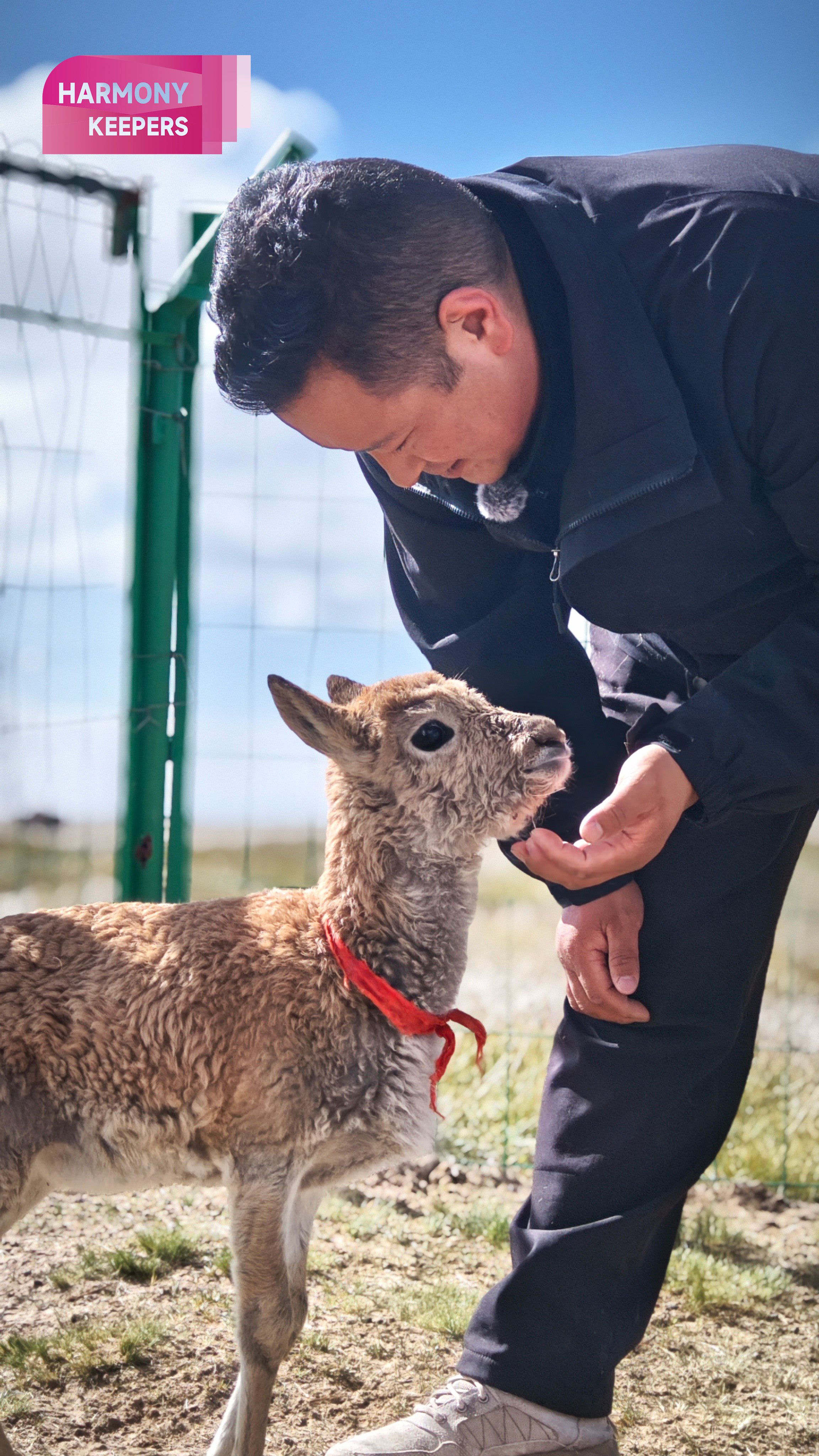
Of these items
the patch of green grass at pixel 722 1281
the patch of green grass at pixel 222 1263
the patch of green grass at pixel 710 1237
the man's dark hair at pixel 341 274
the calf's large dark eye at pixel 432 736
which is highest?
the man's dark hair at pixel 341 274

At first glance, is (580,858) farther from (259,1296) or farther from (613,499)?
(259,1296)

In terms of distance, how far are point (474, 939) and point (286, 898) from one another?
4.72m

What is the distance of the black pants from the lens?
2.96m

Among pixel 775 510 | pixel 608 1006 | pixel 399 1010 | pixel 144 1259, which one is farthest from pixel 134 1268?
pixel 775 510

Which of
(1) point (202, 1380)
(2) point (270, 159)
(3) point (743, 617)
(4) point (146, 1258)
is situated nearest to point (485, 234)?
(3) point (743, 617)

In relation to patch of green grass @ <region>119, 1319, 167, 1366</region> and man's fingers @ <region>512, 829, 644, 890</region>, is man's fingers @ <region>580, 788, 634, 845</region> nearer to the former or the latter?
man's fingers @ <region>512, 829, 644, 890</region>

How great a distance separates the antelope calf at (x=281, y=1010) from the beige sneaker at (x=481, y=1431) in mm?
333

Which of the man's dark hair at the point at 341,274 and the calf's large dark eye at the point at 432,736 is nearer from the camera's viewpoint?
the man's dark hair at the point at 341,274

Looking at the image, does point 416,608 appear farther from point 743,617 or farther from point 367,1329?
point 367,1329

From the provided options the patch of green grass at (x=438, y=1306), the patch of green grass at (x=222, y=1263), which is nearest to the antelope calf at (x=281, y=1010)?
the patch of green grass at (x=438, y=1306)

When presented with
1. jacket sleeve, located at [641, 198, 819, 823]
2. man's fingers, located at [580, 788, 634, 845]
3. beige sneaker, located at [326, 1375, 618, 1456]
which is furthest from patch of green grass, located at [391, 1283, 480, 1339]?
jacket sleeve, located at [641, 198, 819, 823]

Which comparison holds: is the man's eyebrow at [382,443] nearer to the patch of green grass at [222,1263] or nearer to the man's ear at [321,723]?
the man's ear at [321,723]

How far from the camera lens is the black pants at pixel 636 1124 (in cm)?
296

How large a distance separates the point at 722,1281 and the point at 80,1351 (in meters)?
2.17
